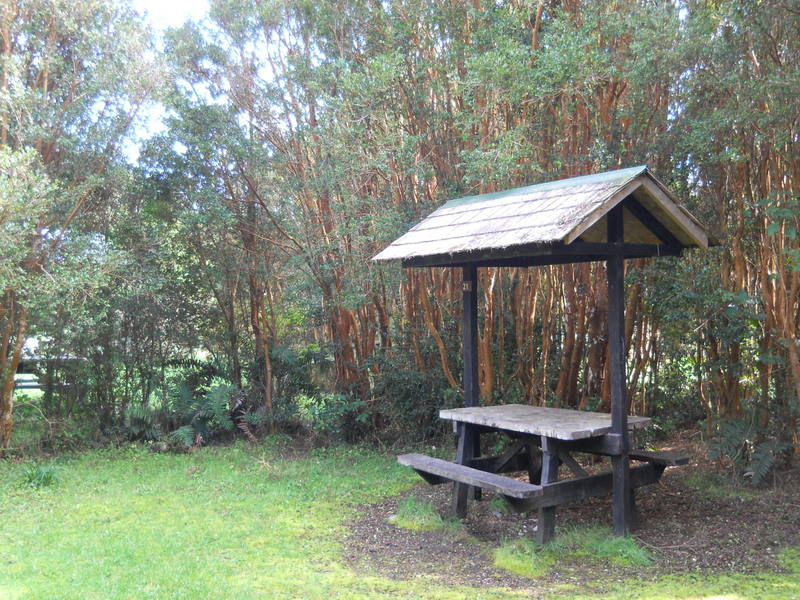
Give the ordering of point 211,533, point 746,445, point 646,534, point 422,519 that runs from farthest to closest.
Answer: point 746,445 → point 422,519 → point 211,533 → point 646,534

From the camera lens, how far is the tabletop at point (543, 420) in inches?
195

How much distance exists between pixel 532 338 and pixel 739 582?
452cm

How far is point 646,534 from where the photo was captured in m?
5.23

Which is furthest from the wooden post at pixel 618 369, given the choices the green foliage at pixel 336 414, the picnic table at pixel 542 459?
the green foliage at pixel 336 414

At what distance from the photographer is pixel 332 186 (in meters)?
9.05

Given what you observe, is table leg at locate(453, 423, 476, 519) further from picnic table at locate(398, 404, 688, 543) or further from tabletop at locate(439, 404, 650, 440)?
tabletop at locate(439, 404, 650, 440)

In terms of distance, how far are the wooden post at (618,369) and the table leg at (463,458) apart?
Result: 1343 millimetres

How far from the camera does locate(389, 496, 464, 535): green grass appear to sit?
5.62m

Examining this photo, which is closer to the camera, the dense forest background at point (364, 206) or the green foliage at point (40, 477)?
the dense forest background at point (364, 206)

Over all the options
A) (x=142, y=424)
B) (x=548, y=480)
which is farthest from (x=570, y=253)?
(x=142, y=424)

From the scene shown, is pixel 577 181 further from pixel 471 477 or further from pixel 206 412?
pixel 206 412

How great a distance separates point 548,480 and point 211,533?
295 cm

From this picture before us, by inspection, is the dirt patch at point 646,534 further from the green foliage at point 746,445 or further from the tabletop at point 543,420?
the tabletop at point 543,420

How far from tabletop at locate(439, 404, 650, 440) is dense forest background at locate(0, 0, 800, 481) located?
168cm
